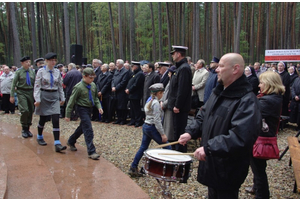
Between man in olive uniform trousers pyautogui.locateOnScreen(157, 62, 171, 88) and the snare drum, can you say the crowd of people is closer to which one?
man in olive uniform trousers pyautogui.locateOnScreen(157, 62, 171, 88)

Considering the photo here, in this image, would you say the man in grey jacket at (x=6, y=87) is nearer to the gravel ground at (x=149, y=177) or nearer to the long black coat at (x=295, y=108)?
the gravel ground at (x=149, y=177)

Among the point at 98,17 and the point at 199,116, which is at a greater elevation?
the point at 98,17

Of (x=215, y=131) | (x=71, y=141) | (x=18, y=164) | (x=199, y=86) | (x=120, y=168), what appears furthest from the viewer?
(x=199, y=86)

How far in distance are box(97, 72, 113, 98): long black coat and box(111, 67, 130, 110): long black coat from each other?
0.31 meters

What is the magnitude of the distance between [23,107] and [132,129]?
Result: 11.0ft

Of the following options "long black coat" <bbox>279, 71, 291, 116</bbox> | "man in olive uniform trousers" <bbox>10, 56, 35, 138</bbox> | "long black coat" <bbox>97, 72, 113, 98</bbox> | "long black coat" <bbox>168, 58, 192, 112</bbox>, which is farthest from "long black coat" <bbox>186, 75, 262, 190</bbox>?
"long black coat" <bbox>97, 72, 113, 98</bbox>

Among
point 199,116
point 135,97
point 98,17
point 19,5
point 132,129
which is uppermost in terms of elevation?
point 19,5

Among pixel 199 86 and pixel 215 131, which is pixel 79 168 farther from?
pixel 199 86

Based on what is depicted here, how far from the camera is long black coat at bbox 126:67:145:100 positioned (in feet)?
28.3

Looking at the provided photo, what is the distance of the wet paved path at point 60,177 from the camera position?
3564 mm

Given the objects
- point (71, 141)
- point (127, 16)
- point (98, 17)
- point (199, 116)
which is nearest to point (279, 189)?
point (199, 116)

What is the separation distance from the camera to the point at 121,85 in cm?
899

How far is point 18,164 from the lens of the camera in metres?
4.51

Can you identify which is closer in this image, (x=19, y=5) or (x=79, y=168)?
(x=79, y=168)
